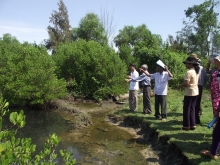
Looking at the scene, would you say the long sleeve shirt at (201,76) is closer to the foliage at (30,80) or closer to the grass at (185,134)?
the grass at (185,134)

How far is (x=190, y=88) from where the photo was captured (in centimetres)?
570

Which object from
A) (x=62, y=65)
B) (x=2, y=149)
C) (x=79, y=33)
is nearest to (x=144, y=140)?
(x=2, y=149)

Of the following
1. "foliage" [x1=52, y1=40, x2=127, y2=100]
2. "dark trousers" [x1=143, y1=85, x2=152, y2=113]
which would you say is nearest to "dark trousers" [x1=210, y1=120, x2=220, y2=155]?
"dark trousers" [x1=143, y1=85, x2=152, y2=113]

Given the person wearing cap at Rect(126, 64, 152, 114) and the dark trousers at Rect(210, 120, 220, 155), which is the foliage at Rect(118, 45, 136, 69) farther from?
the dark trousers at Rect(210, 120, 220, 155)

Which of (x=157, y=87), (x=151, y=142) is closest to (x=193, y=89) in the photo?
(x=157, y=87)

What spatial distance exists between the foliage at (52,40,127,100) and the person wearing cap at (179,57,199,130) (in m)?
8.47

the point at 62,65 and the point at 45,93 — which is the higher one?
the point at 62,65

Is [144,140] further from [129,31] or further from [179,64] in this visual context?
[129,31]

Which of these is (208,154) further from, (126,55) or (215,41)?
(215,41)

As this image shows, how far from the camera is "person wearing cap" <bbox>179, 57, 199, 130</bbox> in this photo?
222 inches

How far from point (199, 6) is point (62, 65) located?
21.4 metres

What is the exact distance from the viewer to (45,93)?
11.8m

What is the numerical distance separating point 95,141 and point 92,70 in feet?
29.0

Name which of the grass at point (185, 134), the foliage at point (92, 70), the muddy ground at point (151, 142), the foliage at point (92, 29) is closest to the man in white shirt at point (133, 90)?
the grass at point (185, 134)
